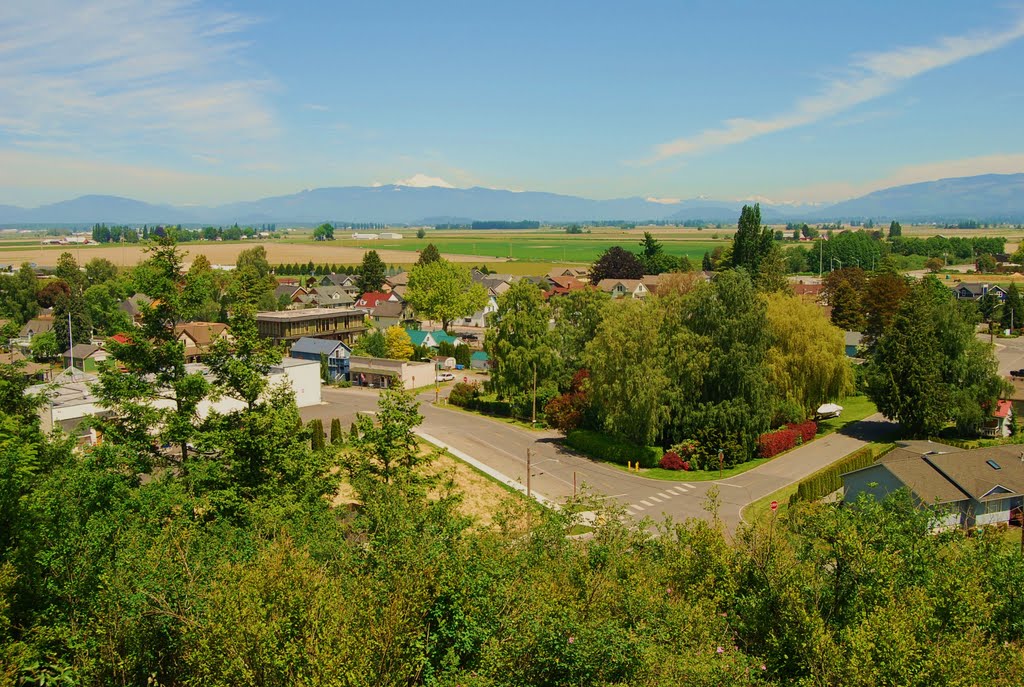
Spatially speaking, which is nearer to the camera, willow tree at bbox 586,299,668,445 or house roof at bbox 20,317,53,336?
willow tree at bbox 586,299,668,445

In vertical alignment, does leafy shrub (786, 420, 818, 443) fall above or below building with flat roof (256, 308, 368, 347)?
below

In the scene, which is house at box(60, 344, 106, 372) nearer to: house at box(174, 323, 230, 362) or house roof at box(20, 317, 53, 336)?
house at box(174, 323, 230, 362)

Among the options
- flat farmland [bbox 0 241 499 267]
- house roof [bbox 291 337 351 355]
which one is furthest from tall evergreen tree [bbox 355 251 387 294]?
flat farmland [bbox 0 241 499 267]

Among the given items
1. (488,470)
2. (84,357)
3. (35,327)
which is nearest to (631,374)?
(488,470)

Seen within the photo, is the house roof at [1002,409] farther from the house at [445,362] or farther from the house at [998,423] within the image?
the house at [445,362]

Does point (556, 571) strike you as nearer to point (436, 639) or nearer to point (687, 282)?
point (436, 639)

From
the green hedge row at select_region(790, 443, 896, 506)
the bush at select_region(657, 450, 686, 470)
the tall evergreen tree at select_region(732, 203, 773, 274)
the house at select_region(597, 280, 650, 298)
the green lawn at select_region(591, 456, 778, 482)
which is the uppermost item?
the tall evergreen tree at select_region(732, 203, 773, 274)

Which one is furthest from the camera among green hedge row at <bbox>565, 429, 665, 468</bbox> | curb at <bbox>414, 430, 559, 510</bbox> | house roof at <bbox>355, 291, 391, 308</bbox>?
house roof at <bbox>355, 291, 391, 308</bbox>
